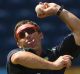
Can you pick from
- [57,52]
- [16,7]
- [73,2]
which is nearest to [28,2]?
[16,7]

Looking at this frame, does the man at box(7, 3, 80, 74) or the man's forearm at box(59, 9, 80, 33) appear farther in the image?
the man's forearm at box(59, 9, 80, 33)

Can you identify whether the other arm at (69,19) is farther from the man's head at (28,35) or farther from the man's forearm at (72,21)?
the man's head at (28,35)

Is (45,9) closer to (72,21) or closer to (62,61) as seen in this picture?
(72,21)

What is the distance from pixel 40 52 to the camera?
329 centimetres

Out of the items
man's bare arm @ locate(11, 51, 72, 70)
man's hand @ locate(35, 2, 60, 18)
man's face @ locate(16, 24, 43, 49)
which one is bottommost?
man's bare arm @ locate(11, 51, 72, 70)

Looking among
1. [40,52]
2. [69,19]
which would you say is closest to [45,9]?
[69,19]

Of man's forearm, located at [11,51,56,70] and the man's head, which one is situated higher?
the man's head

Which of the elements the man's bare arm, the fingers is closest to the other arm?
the fingers

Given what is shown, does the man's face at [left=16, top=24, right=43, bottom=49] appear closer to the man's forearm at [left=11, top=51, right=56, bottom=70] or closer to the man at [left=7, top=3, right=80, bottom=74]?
the man at [left=7, top=3, right=80, bottom=74]

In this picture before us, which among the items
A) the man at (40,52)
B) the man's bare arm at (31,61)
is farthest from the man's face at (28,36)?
the man's bare arm at (31,61)

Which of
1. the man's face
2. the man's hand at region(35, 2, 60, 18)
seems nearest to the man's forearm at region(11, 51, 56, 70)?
the man's face

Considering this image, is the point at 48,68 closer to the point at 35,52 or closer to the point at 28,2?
the point at 35,52

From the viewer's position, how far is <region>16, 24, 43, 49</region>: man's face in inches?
125

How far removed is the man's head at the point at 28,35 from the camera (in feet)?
10.4
